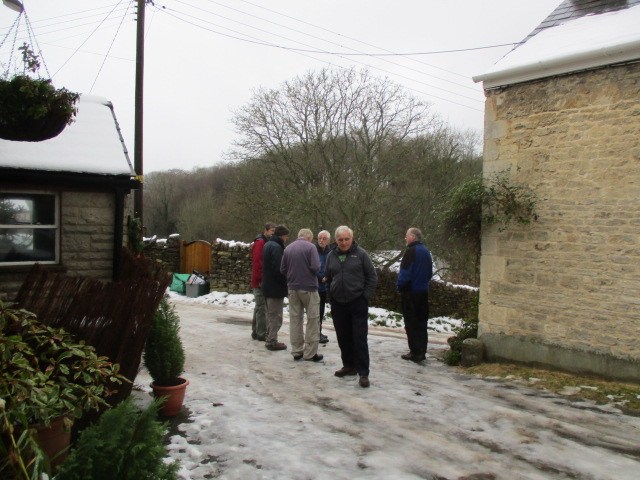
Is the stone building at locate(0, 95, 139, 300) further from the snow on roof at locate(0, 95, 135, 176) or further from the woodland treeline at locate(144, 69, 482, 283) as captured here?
the woodland treeline at locate(144, 69, 482, 283)

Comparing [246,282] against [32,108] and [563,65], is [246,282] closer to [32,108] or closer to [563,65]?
[563,65]

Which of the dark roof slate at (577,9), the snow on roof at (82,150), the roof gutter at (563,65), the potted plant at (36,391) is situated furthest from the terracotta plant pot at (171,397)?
the dark roof slate at (577,9)

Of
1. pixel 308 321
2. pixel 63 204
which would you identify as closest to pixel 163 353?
pixel 308 321

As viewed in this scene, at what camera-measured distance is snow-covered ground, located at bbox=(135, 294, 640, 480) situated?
3.83 meters

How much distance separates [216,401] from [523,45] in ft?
20.8

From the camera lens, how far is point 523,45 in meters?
7.63

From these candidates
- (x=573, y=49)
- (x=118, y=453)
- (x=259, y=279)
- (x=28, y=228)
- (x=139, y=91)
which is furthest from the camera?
(x=139, y=91)

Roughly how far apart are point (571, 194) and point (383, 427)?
13.1 ft

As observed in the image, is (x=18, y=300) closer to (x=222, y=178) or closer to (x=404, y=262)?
(x=404, y=262)

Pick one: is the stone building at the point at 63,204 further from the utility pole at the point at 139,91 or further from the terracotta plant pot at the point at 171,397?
the utility pole at the point at 139,91

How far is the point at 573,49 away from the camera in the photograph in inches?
259

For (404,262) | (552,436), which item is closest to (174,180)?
(404,262)

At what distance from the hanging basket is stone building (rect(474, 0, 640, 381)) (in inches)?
212

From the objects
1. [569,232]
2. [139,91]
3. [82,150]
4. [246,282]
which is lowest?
[246,282]
